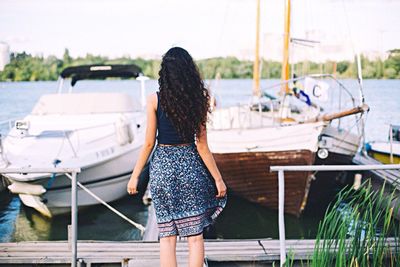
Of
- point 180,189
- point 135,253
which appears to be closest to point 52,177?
point 135,253

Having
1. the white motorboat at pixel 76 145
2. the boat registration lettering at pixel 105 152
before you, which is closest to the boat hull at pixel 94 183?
the white motorboat at pixel 76 145

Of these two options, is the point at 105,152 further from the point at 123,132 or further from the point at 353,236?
the point at 353,236

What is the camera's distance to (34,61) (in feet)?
82.8

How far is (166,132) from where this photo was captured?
3416 millimetres

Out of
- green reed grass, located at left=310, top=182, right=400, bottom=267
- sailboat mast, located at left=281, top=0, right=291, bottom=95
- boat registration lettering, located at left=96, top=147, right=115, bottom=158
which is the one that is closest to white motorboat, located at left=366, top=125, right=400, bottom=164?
sailboat mast, located at left=281, top=0, right=291, bottom=95

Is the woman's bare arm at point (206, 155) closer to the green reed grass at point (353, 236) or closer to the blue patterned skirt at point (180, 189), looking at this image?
the blue patterned skirt at point (180, 189)

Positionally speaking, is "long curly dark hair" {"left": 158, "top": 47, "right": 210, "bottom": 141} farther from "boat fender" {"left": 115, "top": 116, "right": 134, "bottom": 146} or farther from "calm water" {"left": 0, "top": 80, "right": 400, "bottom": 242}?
"boat fender" {"left": 115, "top": 116, "right": 134, "bottom": 146}

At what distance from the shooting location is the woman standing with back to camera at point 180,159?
3.36m

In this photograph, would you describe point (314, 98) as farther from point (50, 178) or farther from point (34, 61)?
point (34, 61)

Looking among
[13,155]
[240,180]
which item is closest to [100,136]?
[13,155]

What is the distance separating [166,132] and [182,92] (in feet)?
0.91

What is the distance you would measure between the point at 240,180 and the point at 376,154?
3.99m

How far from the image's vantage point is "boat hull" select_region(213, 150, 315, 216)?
9656mm

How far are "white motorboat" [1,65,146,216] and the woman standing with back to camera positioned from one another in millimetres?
5336
